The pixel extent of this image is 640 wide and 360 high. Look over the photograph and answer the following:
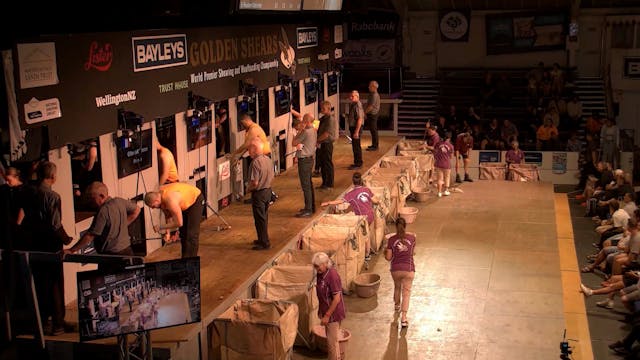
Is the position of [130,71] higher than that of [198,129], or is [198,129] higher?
[130,71]

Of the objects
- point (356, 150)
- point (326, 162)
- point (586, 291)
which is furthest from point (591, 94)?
point (586, 291)

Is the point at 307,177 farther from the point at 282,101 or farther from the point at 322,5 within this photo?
the point at 282,101

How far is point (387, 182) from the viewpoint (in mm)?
15102

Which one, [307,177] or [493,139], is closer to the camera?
[307,177]

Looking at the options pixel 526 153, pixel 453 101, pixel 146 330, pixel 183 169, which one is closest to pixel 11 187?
pixel 146 330

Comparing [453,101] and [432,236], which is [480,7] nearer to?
[453,101]

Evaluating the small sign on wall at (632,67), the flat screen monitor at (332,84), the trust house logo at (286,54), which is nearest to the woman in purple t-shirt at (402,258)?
the trust house logo at (286,54)

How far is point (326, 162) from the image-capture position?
14344mm

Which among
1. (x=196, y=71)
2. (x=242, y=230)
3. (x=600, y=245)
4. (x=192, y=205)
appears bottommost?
(x=600, y=245)

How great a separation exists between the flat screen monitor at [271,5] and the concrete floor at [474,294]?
4.04 meters

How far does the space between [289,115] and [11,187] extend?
9.47m

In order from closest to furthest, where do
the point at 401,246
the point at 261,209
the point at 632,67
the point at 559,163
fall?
the point at 401,246
the point at 261,209
the point at 559,163
the point at 632,67

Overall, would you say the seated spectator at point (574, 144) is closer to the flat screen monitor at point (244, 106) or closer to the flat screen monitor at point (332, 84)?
the flat screen monitor at point (332, 84)

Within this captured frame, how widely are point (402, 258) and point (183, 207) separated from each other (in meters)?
2.74
